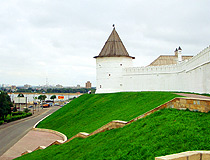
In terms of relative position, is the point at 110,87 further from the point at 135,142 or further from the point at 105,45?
the point at 135,142

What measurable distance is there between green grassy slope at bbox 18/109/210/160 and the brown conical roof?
19997 mm

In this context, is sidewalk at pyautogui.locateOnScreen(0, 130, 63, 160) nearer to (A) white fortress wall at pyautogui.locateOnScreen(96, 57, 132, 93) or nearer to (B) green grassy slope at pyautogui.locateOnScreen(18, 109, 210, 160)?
(B) green grassy slope at pyautogui.locateOnScreen(18, 109, 210, 160)

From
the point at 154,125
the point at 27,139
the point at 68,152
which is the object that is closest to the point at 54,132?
the point at 27,139

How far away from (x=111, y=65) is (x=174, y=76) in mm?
8000

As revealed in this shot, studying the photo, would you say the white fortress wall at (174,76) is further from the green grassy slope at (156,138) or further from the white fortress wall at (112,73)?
A: the green grassy slope at (156,138)

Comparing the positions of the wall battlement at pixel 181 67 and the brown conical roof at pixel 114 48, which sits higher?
the brown conical roof at pixel 114 48

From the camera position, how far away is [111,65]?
29422 mm

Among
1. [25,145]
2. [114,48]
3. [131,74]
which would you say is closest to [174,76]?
[131,74]

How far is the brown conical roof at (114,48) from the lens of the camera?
29.4 metres

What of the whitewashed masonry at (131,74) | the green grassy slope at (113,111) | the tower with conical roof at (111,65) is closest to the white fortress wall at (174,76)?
the whitewashed masonry at (131,74)

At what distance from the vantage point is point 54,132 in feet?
66.5

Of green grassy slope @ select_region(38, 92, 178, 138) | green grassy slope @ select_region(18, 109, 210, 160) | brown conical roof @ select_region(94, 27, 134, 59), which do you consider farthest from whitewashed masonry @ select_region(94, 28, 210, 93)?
green grassy slope @ select_region(18, 109, 210, 160)

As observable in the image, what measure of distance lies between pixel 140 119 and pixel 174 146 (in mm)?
3451

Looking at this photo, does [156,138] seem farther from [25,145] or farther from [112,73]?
[112,73]
